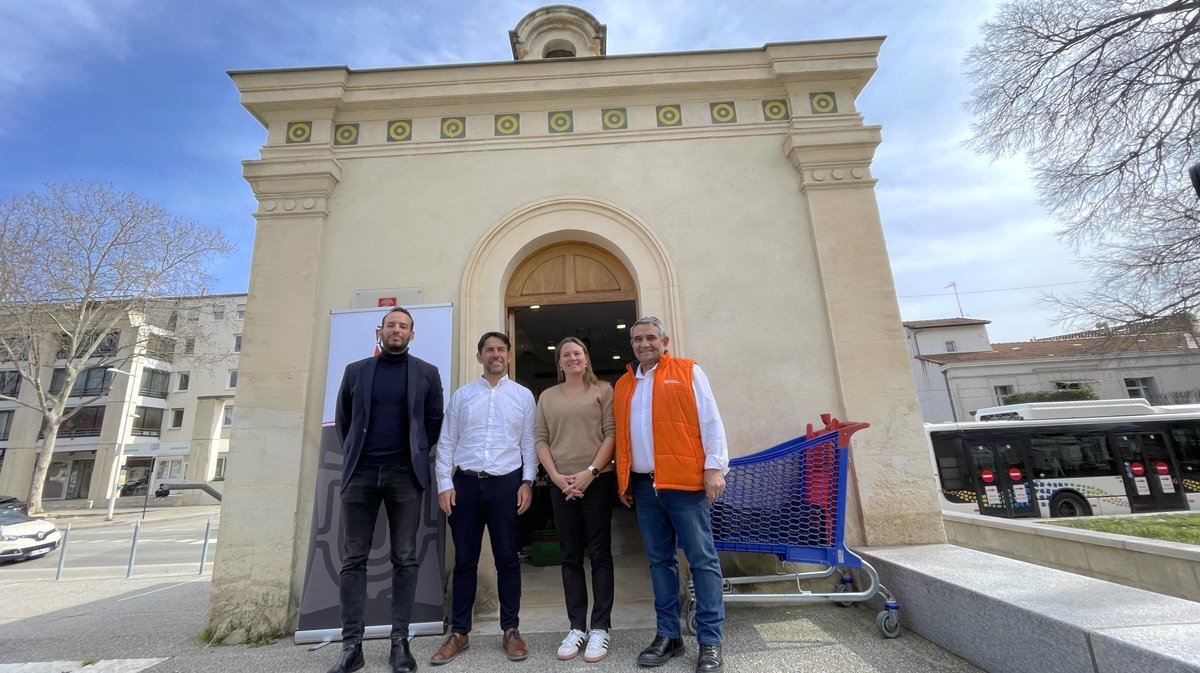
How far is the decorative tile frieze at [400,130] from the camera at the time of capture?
4.83 m

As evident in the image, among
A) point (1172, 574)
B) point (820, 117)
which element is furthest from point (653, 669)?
point (1172, 574)

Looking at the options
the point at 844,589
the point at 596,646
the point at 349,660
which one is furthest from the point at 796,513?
the point at 349,660

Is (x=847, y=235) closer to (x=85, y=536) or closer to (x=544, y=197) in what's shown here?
(x=544, y=197)

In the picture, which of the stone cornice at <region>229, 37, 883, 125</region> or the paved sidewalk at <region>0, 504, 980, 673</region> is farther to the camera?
the stone cornice at <region>229, 37, 883, 125</region>

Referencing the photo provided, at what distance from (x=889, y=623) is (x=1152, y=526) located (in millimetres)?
6973

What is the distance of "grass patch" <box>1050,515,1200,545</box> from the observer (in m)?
5.96

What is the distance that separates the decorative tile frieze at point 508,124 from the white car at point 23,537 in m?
17.1

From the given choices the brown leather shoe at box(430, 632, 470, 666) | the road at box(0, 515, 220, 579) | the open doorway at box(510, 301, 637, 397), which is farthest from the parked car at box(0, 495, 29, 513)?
the brown leather shoe at box(430, 632, 470, 666)

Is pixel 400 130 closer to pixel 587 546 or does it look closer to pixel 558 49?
pixel 558 49

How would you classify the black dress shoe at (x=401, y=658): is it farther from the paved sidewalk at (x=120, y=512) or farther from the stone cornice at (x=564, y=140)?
the paved sidewalk at (x=120, y=512)

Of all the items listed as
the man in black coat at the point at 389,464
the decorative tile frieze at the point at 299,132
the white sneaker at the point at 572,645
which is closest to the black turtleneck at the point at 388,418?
the man in black coat at the point at 389,464

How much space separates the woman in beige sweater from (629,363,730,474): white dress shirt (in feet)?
0.70

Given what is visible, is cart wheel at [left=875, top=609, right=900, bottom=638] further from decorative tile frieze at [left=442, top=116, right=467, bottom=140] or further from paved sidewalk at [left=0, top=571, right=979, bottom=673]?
decorative tile frieze at [left=442, top=116, right=467, bottom=140]

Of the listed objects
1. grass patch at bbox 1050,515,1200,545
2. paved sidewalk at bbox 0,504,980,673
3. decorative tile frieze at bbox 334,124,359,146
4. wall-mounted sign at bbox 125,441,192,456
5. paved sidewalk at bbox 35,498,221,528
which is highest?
decorative tile frieze at bbox 334,124,359,146
